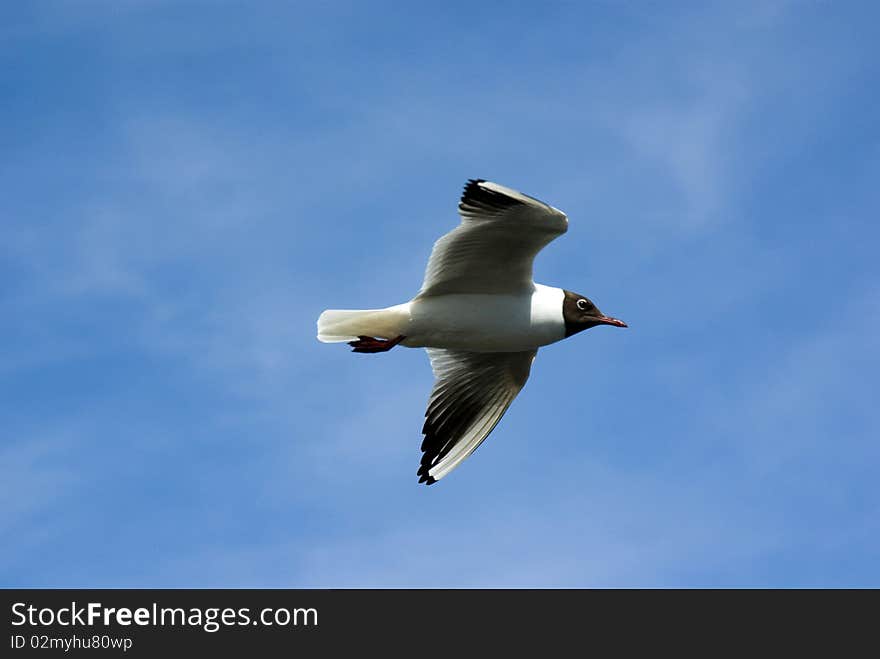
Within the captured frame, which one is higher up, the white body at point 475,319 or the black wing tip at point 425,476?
the white body at point 475,319

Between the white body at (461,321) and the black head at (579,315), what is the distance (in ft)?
0.25

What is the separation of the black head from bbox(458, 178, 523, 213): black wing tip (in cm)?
183

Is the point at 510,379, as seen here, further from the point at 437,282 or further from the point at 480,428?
the point at 437,282

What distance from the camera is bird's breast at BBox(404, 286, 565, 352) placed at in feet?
46.3

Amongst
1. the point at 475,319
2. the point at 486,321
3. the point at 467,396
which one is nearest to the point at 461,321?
the point at 475,319

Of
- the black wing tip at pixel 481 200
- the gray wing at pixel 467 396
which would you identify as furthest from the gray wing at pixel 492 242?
the gray wing at pixel 467 396

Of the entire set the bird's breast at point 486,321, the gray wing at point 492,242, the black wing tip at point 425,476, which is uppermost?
the gray wing at point 492,242

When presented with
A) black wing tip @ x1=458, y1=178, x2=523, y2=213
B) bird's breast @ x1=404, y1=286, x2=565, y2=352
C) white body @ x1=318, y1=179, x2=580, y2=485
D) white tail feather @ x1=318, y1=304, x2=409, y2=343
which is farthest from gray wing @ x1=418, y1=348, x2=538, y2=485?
black wing tip @ x1=458, y1=178, x2=523, y2=213

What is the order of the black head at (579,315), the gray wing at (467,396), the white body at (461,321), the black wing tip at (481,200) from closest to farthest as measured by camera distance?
the black wing tip at (481,200)
the white body at (461,321)
the black head at (579,315)
the gray wing at (467,396)

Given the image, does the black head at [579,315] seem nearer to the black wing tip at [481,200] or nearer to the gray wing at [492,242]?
the gray wing at [492,242]

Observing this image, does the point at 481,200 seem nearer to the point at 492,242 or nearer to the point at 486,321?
the point at 492,242

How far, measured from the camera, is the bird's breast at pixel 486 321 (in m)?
14.1

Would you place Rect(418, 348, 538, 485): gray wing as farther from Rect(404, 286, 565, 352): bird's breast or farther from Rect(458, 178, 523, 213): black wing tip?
Rect(458, 178, 523, 213): black wing tip
